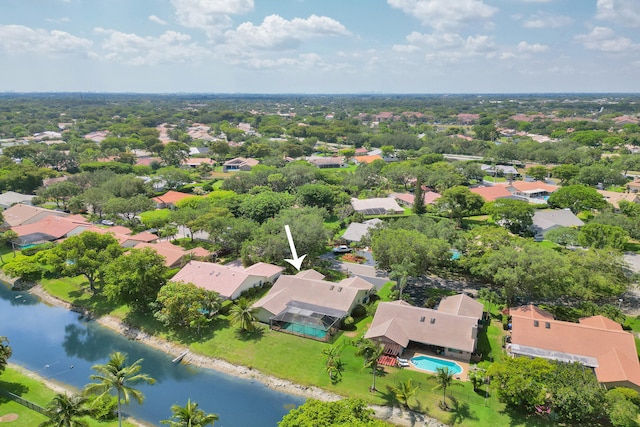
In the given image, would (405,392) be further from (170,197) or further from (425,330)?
(170,197)

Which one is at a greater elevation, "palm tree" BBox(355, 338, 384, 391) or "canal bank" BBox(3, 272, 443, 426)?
"palm tree" BBox(355, 338, 384, 391)

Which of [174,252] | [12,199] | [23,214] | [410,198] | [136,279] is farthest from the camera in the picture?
[410,198]

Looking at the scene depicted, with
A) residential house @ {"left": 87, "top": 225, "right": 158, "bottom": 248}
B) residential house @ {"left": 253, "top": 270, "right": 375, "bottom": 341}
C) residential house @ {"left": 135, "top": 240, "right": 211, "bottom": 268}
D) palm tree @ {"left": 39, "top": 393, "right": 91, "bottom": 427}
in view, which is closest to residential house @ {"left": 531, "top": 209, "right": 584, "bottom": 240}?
residential house @ {"left": 253, "top": 270, "right": 375, "bottom": 341}

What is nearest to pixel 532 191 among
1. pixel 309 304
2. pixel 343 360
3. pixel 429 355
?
pixel 429 355

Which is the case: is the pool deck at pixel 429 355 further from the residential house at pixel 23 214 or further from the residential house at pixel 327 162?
the residential house at pixel 327 162

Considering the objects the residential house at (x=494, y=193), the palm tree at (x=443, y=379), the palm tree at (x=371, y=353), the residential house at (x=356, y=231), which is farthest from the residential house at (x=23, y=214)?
the residential house at (x=494, y=193)

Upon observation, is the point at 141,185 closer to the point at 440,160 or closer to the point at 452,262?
the point at 452,262

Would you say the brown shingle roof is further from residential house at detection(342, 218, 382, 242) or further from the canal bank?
residential house at detection(342, 218, 382, 242)

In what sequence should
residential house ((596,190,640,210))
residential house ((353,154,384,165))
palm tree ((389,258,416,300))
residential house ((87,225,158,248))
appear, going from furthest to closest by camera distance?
residential house ((353,154,384,165))
residential house ((596,190,640,210))
residential house ((87,225,158,248))
palm tree ((389,258,416,300))
